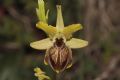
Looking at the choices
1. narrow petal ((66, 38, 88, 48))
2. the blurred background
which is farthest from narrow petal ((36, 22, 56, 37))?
the blurred background

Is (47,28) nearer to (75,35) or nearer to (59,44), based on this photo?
(59,44)

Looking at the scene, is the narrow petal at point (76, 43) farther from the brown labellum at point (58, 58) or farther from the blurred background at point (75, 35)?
the blurred background at point (75, 35)

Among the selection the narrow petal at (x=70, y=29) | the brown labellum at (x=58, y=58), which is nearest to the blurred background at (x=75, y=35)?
the narrow petal at (x=70, y=29)

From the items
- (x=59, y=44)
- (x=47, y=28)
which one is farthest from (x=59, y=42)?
(x=47, y=28)

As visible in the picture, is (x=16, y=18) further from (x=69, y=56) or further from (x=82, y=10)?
(x=69, y=56)

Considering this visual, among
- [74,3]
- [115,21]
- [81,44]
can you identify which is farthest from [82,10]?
[81,44]
